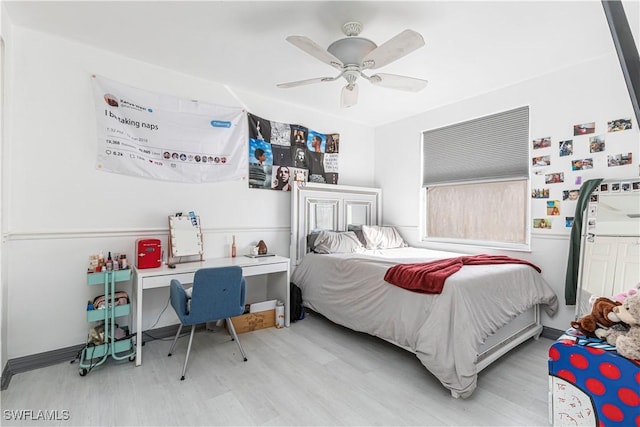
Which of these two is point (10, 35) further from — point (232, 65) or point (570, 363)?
point (570, 363)

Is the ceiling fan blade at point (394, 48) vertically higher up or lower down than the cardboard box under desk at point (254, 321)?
higher up

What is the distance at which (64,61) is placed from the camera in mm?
2453

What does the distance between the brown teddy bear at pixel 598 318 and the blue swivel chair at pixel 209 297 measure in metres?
2.06

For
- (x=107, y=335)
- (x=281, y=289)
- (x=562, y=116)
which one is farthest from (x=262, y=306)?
(x=562, y=116)

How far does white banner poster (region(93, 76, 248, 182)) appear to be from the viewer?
262 cm

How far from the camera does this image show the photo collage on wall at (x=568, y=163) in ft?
8.53

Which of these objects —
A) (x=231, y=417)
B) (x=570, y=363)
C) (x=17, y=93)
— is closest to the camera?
(x=570, y=363)

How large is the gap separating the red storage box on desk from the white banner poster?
0.65m

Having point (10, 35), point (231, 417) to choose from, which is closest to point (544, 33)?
point (231, 417)

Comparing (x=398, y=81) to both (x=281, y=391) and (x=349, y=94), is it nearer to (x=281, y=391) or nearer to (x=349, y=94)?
(x=349, y=94)

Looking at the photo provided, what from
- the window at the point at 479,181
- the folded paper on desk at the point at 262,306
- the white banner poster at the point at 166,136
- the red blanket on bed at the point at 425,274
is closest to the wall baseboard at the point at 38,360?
the folded paper on desk at the point at 262,306

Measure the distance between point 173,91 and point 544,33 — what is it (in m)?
3.22

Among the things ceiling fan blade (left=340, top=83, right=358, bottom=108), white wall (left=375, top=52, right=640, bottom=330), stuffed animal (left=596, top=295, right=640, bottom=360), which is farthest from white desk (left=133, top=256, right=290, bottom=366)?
stuffed animal (left=596, top=295, right=640, bottom=360)

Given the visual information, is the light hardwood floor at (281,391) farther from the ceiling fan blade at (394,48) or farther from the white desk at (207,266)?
the ceiling fan blade at (394,48)
